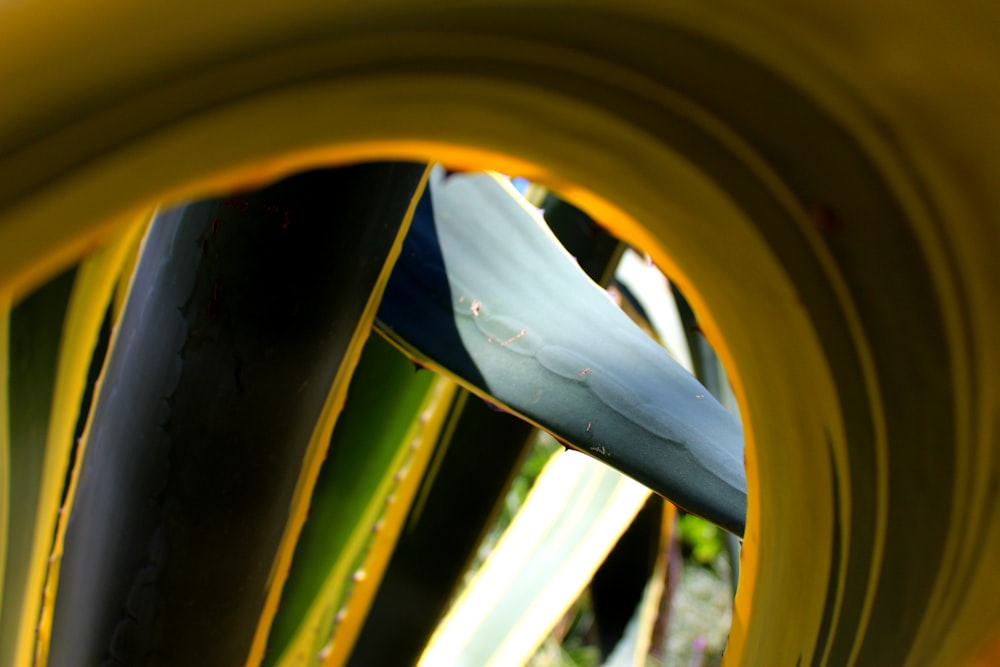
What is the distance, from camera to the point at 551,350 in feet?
1.16

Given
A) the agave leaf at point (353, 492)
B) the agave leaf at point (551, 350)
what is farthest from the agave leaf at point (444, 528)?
the agave leaf at point (551, 350)

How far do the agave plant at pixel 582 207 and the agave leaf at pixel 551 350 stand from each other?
0.06 metres

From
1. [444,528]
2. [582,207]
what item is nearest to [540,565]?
[444,528]

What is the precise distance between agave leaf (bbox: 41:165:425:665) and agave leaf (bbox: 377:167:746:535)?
0.06 metres

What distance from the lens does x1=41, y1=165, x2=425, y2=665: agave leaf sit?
27cm

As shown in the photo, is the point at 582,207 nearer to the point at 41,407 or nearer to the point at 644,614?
the point at 41,407

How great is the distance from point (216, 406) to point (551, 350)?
0.13 metres

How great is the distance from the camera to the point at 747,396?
0.18m

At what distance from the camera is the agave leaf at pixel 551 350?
35 centimetres

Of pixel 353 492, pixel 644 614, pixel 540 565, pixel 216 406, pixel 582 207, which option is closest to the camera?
pixel 582 207

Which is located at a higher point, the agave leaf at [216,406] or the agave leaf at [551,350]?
the agave leaf at [551,350]

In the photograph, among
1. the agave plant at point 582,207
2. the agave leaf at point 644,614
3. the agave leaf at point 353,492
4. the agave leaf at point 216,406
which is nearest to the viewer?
the agave plant at point 582,207

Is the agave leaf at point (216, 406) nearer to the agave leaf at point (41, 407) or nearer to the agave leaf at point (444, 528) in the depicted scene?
the agave leaf at point (41, 407)

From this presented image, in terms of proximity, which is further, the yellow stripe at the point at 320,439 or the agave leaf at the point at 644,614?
the agave leaf at the point at 644,614
